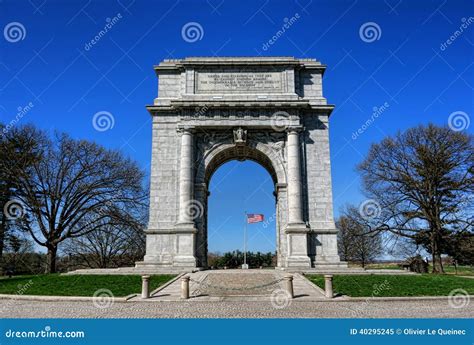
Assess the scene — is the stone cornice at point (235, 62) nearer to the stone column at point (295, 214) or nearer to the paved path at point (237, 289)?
the stone column at point (295, 214)

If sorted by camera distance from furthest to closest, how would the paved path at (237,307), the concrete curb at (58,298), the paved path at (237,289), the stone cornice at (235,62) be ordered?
the stone cornice at (235,62) → the paved path at (237,289) → the concrete curb at (58,298) → the paved path at (237,307)

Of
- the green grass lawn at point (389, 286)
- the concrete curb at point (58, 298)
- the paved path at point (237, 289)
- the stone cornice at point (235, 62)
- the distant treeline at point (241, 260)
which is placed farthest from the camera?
the distant treeline at point (241, 260)

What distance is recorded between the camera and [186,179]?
24.8 meters

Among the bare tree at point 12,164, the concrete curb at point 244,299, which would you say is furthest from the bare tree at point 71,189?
the concrete curb at point 244,299

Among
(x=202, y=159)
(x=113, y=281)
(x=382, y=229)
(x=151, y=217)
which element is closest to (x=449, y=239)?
(x=382, y=229)

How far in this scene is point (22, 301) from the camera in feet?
46.5

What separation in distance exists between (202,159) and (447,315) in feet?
59.0

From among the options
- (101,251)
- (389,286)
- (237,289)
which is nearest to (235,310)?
(237,289)

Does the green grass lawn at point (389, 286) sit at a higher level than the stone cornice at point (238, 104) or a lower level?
lower

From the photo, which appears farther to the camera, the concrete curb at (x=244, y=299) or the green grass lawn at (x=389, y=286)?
the green grass lawn at (x=389, y=286)

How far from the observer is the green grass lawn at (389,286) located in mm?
14492

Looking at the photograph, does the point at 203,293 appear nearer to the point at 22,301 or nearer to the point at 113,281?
the point at 113,281

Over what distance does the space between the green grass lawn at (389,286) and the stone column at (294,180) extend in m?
5.76

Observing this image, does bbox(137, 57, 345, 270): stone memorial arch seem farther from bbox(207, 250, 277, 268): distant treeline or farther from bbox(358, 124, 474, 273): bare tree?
bbox(207, 250, 277, 268): distant treeline
